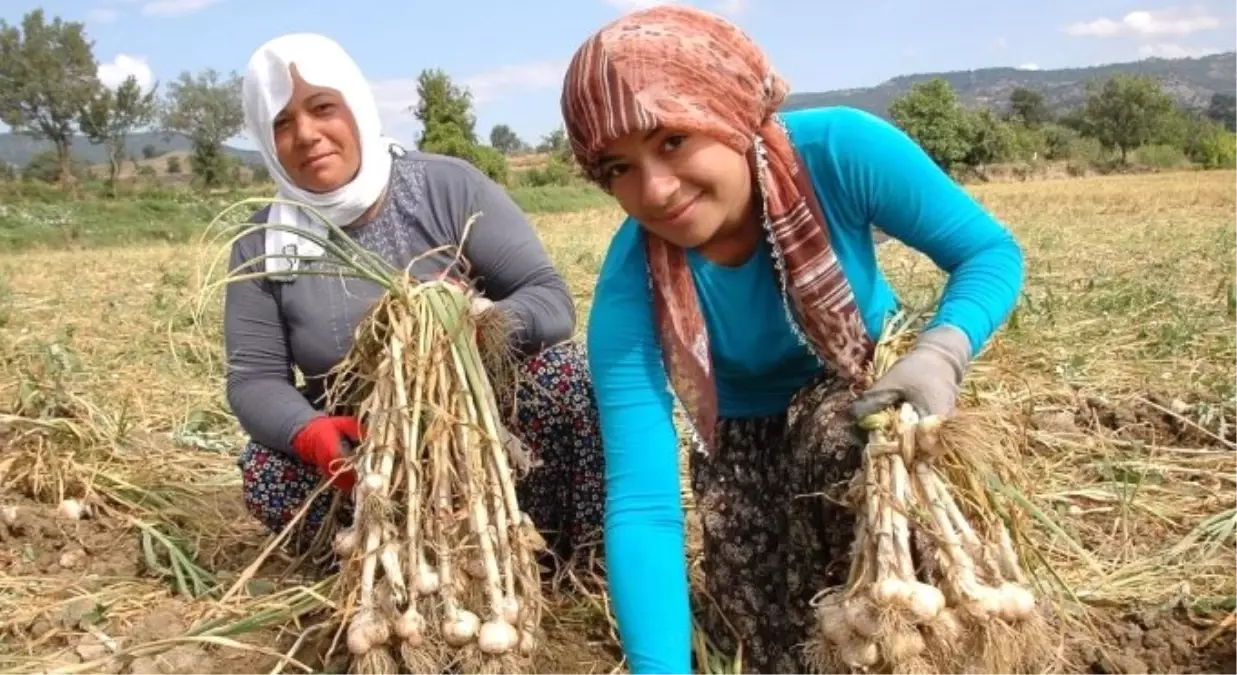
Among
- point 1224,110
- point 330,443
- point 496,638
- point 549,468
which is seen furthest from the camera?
point 1224,110

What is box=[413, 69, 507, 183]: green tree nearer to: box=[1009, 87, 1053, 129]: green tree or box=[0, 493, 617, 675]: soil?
box=[0, 493, 617, 675]: soil

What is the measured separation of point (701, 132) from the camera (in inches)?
55.1

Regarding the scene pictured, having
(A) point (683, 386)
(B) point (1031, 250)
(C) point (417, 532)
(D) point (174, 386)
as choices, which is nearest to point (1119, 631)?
(A) point (683, 386)

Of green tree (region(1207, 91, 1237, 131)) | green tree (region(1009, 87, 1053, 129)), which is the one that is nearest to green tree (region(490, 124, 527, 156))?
green tree (region(1009, 87, 1053, 129))

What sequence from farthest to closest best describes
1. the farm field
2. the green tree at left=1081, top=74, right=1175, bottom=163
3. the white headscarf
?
the green tree at left=1081, top=74, right=1175, bottom=163 < the white headscarf < the farm field

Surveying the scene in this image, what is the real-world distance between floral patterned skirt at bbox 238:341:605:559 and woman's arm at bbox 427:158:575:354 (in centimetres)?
7

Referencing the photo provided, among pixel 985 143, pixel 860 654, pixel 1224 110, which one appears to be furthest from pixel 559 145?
pixel 1224 110

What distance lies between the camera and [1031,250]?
8141mm

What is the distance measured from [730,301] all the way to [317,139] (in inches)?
36.1

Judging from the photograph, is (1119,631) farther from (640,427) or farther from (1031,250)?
(1031,250)

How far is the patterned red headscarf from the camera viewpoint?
4.50 ft

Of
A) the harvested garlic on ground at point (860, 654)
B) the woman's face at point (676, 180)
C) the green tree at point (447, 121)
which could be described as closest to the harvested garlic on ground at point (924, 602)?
the harvested garlic on ground at point (860, 654)

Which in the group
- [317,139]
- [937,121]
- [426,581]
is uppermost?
[317,139]

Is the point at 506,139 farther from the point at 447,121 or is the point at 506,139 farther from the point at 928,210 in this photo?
the point at 928,210
